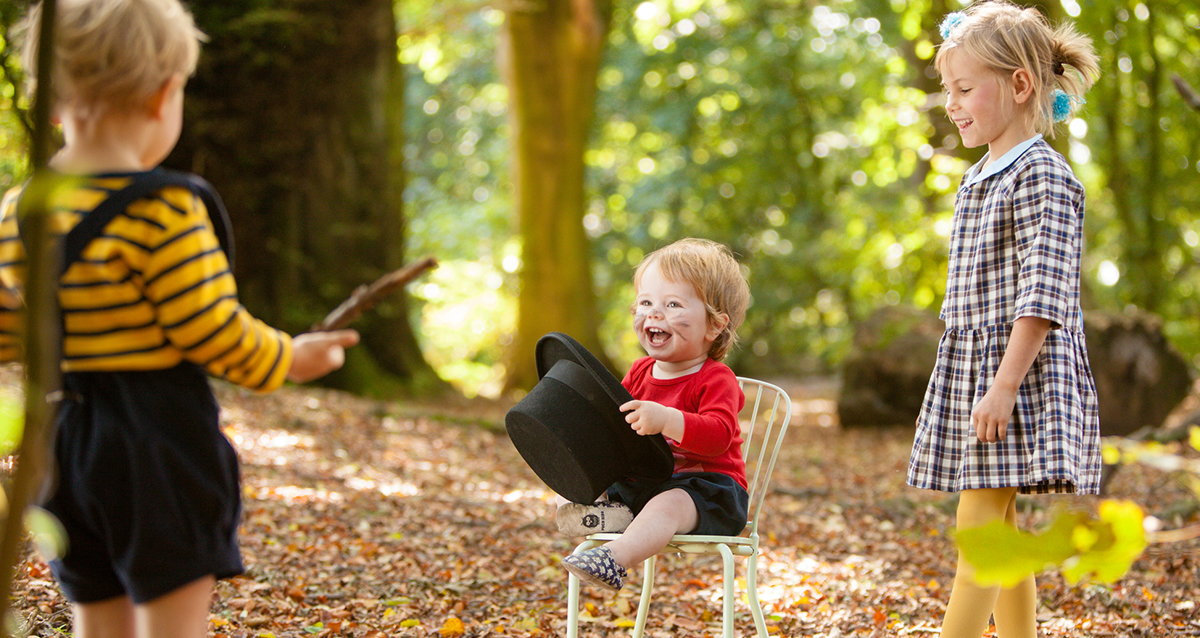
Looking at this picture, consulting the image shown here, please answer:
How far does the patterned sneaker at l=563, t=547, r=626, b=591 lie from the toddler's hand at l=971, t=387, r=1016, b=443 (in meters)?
0.88

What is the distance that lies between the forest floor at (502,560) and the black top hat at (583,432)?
106 centimetres

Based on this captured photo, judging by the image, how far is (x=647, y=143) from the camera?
18.8 metres

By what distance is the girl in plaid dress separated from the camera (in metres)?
2.17

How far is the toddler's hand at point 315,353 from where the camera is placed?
5.19 ft

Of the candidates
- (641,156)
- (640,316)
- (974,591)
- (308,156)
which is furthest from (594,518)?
(641,156)

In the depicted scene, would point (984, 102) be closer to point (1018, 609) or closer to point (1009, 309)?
point (1009, 309)

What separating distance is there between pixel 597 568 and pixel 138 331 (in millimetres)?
1042

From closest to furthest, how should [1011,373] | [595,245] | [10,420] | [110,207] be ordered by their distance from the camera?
1. [10,420]
2. [110,207]
3. [1011,373]
4. [595,245]

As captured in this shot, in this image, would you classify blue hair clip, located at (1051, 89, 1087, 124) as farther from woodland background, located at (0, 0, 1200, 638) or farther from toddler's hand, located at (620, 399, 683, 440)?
toddler's hand, located at (620, 399, 683, 440)

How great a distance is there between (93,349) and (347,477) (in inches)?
153

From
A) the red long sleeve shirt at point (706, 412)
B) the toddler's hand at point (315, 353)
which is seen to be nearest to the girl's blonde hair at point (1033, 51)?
the red long sleeve shirt at point (706, 412)

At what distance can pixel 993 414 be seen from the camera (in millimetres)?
2150

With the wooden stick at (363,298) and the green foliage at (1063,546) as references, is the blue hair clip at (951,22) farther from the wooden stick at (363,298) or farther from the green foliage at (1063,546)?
the green foliage at (1063,546)

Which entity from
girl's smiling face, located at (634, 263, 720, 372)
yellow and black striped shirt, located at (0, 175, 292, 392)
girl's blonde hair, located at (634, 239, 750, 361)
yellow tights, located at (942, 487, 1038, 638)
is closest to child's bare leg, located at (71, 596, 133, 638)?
yellow and black striped shirt, located at (0, 175, 292, 392)
